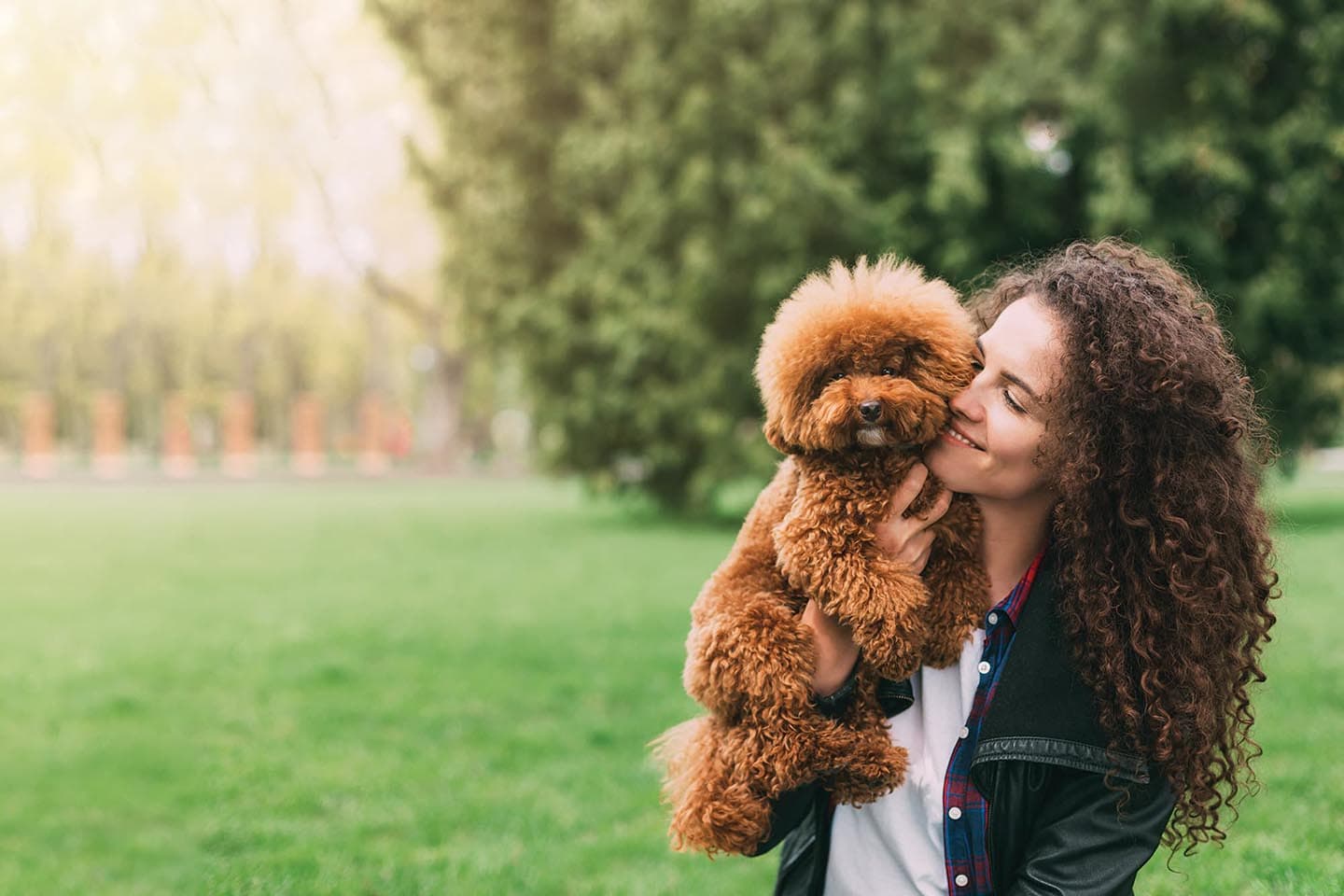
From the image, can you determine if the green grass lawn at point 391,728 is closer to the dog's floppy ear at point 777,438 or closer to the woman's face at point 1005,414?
the woman's face at point 1005,414

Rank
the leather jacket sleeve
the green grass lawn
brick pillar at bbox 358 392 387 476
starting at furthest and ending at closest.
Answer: brick pillar at bbox 358 392 387 476
the green grass lawn
the leather jacket sleeve

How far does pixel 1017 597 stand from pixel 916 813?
501 millimetres

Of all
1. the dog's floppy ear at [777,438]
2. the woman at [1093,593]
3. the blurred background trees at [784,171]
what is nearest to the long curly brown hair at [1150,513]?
the woman at [1093,593]

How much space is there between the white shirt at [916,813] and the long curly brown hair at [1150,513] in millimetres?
272

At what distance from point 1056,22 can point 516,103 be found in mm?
7955

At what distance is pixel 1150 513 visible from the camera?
93.4 inches

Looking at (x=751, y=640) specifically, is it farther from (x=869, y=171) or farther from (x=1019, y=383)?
(x=869, y=171)

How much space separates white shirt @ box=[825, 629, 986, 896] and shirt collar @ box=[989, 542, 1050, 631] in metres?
0.07

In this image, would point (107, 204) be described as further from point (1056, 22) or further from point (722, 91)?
point (1056, 22)

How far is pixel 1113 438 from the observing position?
7.70ft

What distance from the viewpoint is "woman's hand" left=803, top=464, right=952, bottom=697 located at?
2.42 meters

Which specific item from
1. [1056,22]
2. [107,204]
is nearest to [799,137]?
[1056,22]

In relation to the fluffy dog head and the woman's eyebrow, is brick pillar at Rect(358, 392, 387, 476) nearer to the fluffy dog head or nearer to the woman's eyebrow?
the fluffy dog head

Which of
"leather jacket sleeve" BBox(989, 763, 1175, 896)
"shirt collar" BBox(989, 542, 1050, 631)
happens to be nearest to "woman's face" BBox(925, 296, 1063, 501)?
"shirt collar" BBox(989, 542, 1050, 631)
